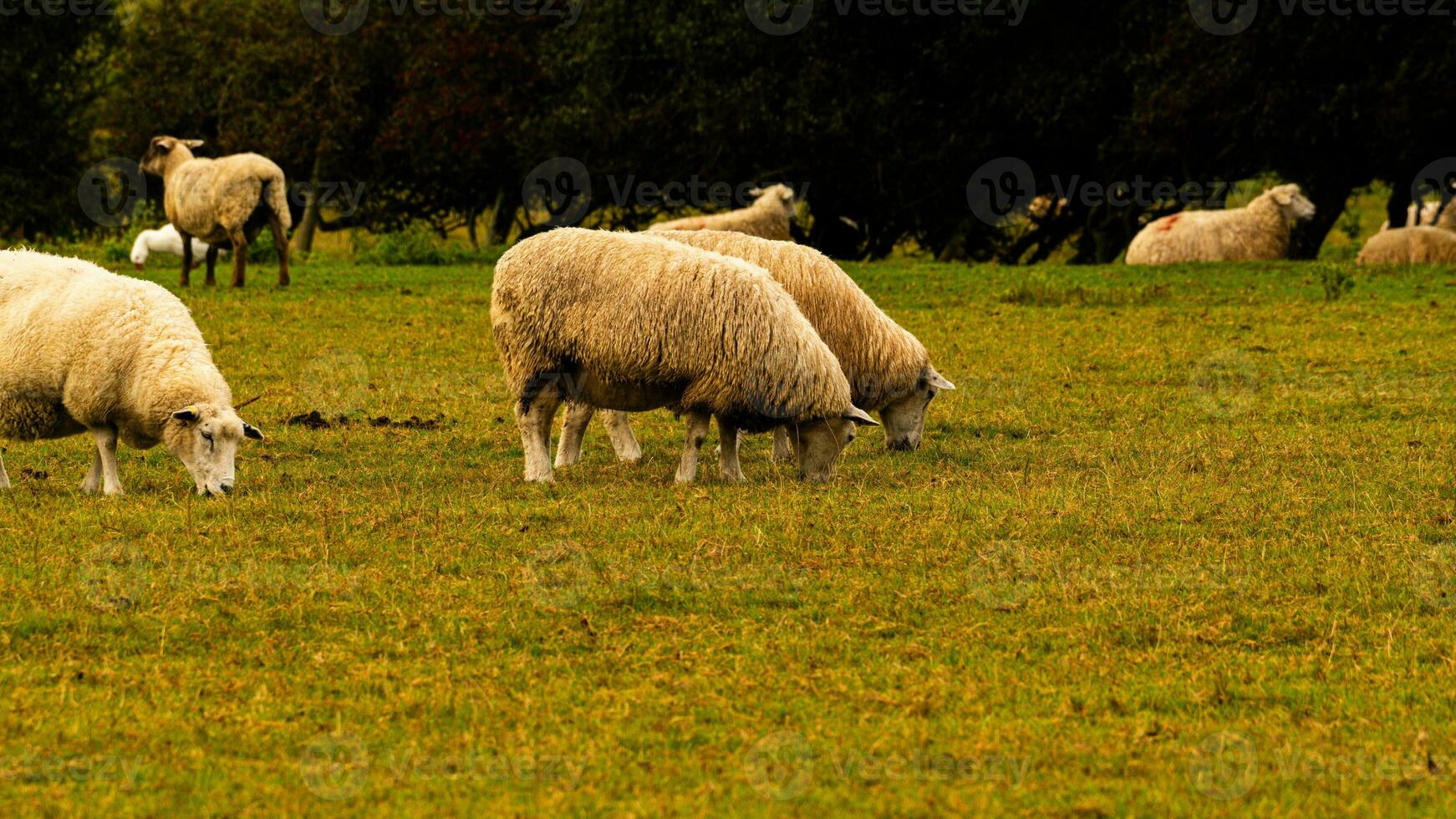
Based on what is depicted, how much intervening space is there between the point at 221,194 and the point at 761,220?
7040 mm

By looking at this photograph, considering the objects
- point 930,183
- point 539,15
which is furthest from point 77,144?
point 930,183

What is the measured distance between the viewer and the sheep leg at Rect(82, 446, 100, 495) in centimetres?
1027

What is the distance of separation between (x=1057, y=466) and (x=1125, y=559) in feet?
9.86

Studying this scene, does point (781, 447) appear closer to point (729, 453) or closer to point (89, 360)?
point (729, 453)

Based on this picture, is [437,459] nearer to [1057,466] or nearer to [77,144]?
[1057,466]

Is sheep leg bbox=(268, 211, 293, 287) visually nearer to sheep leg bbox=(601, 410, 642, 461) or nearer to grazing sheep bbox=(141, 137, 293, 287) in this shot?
grazing sheep bbox=(141, 137, 293, 287)

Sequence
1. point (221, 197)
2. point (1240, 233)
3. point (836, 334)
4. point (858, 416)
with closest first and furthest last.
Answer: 1. point (858, 416)
2. point (836, 334)
3. point (221, 197)
4. point (1240, 233)

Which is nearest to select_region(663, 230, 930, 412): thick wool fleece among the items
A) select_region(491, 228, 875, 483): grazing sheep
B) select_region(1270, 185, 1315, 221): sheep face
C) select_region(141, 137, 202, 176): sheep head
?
select_region(491, 228, 875, 483): grazing sheep

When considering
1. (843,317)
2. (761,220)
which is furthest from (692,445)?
(761,220)

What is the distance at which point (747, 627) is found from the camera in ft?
23.9

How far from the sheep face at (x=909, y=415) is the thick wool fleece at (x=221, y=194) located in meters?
11.0

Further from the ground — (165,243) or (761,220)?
(761,220)

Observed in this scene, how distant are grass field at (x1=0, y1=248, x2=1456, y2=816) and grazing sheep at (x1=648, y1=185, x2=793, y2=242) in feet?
33.7

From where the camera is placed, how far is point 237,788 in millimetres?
5434
